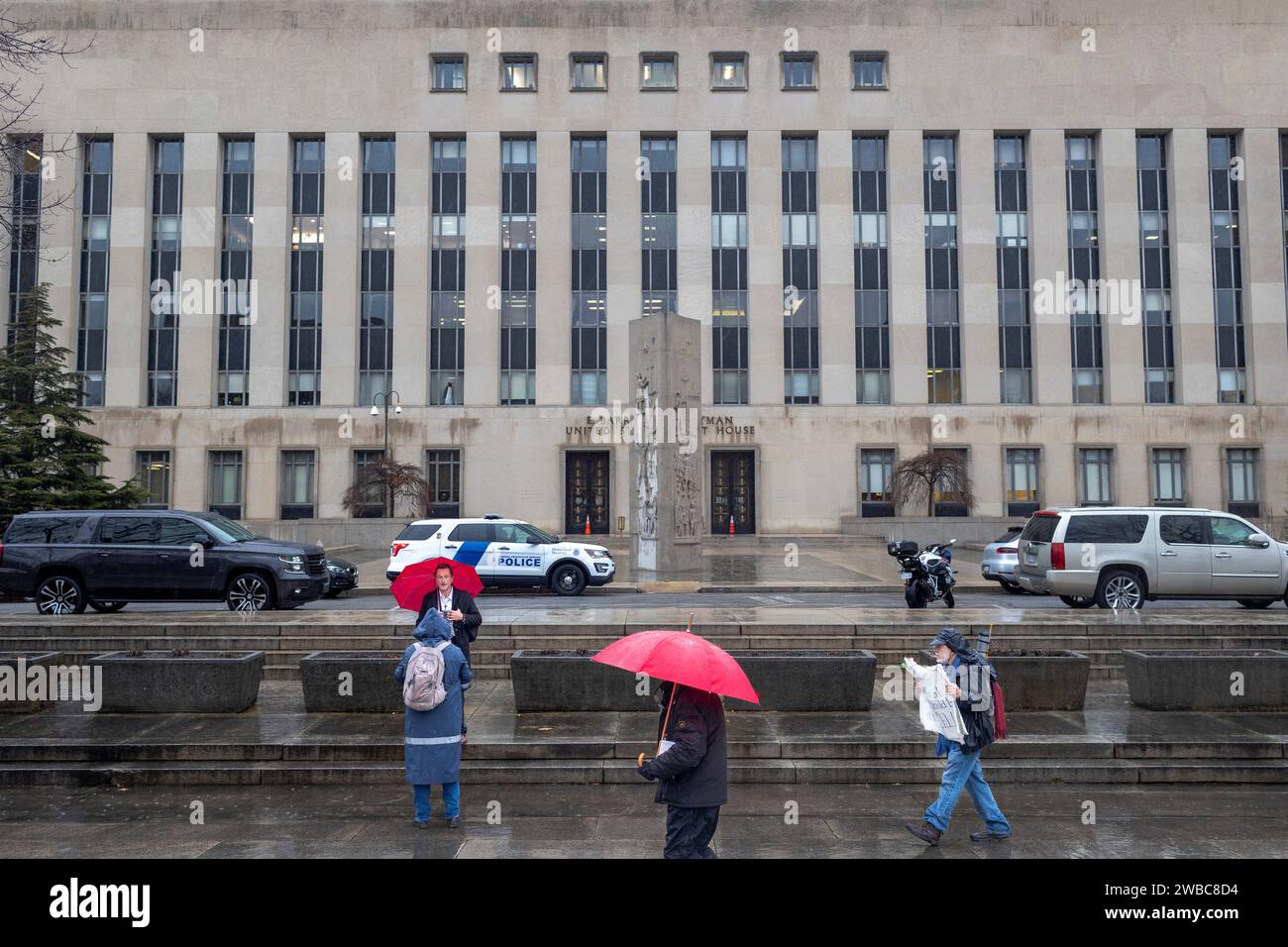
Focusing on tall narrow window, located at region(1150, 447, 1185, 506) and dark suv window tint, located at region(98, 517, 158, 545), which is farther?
tall narrow window, located at region(1150, 447, 1185, 506)

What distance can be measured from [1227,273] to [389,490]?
4168 cm

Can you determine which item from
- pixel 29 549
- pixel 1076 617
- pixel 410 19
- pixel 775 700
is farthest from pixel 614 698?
pixel 410 19

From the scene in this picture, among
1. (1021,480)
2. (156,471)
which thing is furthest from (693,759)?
(156,471)

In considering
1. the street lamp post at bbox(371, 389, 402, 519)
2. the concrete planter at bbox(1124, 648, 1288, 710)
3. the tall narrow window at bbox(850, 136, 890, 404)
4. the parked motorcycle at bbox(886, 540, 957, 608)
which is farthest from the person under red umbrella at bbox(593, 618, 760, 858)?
the tall narrow window at bbox(850, 136, 890, 404)

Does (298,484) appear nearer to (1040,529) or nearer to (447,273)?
(447,273)

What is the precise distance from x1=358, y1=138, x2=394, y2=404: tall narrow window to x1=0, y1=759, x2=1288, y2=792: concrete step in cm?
3682

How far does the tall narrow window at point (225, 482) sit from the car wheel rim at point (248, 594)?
3003 centimetres

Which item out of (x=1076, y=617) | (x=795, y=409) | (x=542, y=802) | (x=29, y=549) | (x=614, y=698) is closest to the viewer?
(x=542, y=802)

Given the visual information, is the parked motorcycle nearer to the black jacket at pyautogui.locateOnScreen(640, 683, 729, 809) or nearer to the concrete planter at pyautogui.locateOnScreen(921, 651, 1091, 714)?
the concrete planter at pyautogui.locateOnScreen(921, 651, 1091, 714)

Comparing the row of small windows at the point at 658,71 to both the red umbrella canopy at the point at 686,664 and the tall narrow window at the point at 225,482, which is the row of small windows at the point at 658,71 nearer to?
the tall narrow window at the point at 225,482

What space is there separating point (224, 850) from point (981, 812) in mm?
5578

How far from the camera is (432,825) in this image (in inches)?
273

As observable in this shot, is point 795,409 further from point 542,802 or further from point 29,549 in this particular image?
point 542,802

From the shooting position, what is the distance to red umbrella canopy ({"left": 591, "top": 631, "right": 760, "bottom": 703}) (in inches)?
183
